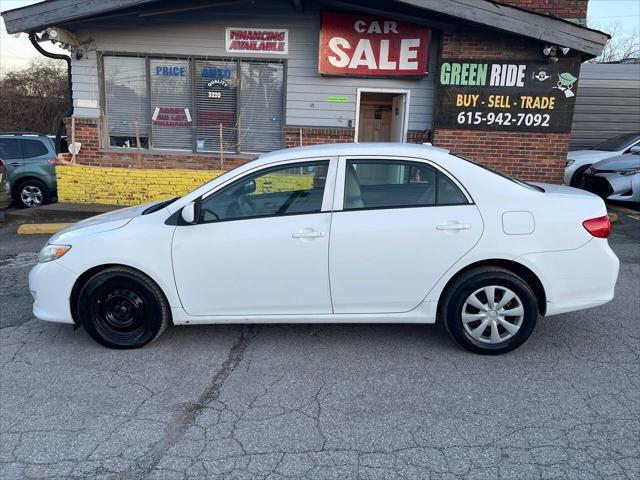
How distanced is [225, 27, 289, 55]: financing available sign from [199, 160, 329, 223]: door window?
19.5 feet

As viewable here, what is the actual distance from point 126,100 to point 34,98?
1476 centimetres

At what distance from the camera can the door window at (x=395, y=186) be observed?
380 centimetres

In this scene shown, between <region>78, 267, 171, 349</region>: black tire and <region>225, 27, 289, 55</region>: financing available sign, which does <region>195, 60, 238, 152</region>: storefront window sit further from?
<region>78, 267, 171, 349</region>: black tire

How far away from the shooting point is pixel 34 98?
69.8ft

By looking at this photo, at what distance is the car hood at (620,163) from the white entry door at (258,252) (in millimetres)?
8263

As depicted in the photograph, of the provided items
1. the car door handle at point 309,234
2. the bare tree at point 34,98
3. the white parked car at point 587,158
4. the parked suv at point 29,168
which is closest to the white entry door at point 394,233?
the car door handle at point 309,234

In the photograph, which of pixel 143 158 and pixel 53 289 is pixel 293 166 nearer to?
pixel 53 289

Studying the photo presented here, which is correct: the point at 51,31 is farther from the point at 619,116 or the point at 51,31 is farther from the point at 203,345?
the point at 619,116

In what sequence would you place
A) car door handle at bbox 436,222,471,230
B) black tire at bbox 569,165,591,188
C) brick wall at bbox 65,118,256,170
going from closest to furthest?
1. car door handle at bbox 436,222,471,230
2. brick wall at bbox 65,118,256,170
3. black tire at bbox 569,165,591,188

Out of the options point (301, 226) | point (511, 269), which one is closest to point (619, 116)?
point (511, 269)

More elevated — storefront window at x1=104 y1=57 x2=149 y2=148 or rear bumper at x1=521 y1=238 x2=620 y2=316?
storefront window at x1=104 y1=57 x2=149 y2=148

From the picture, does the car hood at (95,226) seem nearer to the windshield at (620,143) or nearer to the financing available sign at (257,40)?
the financing available sign at (257,40)

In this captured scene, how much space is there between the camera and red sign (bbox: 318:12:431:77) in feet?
28.6

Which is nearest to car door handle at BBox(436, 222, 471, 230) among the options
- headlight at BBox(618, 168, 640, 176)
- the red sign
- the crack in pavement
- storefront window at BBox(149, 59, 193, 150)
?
the crack in pavement
